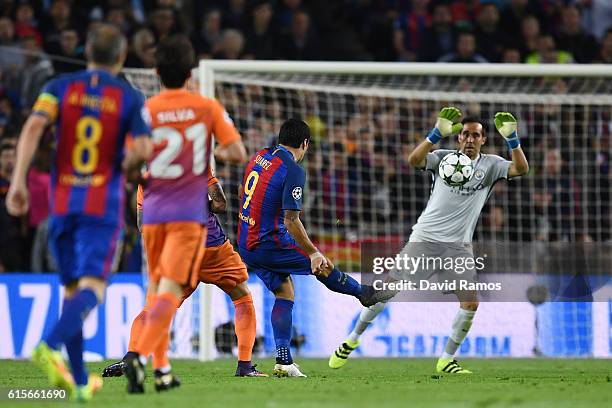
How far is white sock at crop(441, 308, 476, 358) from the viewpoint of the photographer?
1087 centimetres

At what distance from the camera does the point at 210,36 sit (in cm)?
1784

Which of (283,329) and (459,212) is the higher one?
(459,212)

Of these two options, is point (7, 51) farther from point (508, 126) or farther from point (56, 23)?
point (508, 126)

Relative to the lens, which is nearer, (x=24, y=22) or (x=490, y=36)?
(x=24, y=22)

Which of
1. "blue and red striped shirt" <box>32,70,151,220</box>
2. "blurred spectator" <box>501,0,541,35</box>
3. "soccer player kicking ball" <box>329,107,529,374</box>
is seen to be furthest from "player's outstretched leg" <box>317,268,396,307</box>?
"blurred spectator" <box>501,0,541,35</box>

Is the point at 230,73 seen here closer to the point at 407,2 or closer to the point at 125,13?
the point at 125,13

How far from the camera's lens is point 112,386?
27.6 feet

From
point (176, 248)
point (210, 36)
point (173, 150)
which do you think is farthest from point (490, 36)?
point (176, 248)

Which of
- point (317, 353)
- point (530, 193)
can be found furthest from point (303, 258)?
point (530, 193)

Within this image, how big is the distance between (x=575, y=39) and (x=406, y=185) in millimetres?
4548

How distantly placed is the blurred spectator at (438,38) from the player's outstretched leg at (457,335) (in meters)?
8.00

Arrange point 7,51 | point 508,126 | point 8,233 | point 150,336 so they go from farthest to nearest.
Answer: point 7,51, point 8,233, point 508,126, point 150,336

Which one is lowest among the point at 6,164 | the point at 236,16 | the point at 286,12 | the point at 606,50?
the point at 6,164

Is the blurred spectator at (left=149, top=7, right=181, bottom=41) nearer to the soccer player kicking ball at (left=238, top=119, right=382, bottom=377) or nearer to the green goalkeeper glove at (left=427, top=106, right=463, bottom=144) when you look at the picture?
the soccer player kicking ball at (left=238, top=119, right=382, bottom=377)
